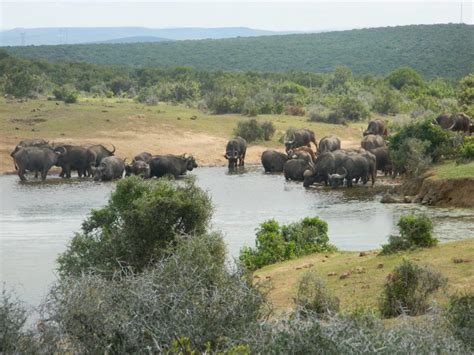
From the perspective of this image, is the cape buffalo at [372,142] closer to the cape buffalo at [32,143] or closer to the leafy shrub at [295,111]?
the cape buffalo at [32,143]

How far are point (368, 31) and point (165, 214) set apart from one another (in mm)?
129895

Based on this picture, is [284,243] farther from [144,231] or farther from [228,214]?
[228,214]

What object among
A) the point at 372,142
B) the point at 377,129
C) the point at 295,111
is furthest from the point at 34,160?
the point at 295,111

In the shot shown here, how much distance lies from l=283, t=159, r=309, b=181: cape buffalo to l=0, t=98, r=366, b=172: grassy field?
647 centimetres

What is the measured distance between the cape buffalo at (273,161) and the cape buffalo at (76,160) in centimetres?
729

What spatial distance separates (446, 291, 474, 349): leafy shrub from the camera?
1087 centimetres

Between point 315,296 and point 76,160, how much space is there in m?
26.6

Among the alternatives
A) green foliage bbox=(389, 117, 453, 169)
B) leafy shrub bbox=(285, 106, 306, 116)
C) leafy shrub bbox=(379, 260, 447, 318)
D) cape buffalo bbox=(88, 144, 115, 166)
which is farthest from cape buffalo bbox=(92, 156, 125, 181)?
leafy shrub bbox=(379, 260, 447, 318)

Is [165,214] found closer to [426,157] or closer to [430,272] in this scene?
[430,272]

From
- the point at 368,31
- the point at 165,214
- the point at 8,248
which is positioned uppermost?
the point at 368,31

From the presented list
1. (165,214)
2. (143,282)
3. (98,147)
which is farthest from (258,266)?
(98,147)

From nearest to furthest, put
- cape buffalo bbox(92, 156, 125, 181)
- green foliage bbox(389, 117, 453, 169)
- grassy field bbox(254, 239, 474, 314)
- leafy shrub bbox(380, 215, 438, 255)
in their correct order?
grassy field bbox(254, 239, 474, 314), leafy shrub bbox(380, 215, 438, 255), green foliage bbox(389, 117, 453, 169), cape buffalo bbox(92, 156, 125, 181)

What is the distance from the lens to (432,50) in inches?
4663

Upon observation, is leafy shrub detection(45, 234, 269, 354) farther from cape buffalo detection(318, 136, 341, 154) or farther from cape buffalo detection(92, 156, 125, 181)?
cape buffalo detection(318, 136, 341, 154)
